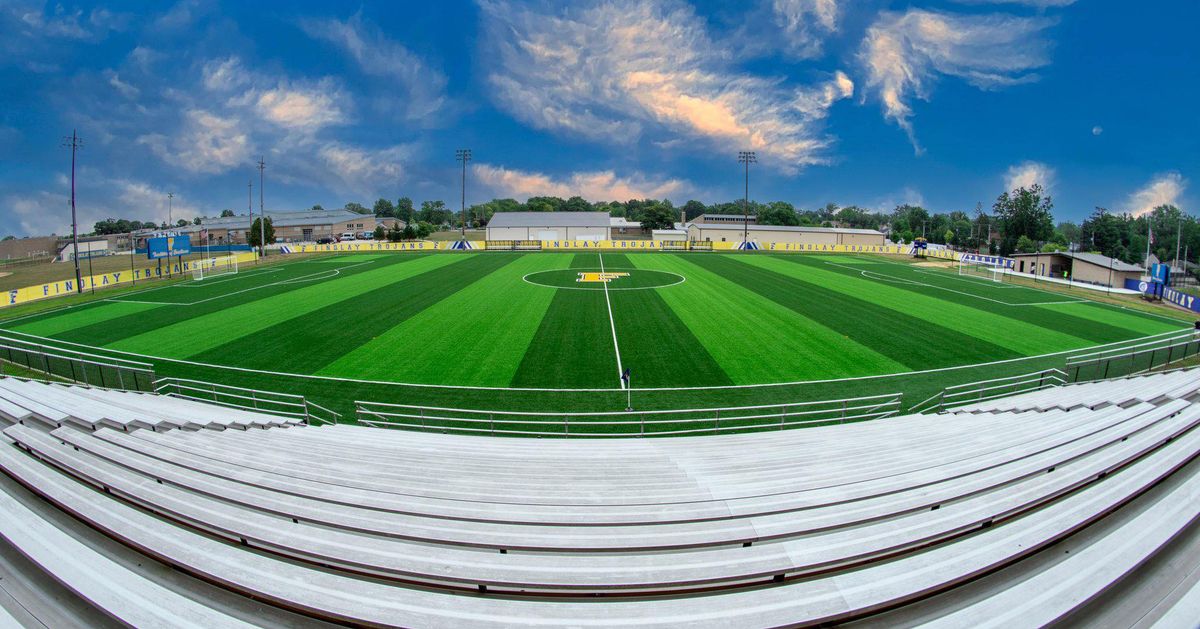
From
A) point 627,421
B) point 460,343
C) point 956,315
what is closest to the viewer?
point 627,421

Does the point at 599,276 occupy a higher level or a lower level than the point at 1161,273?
lower

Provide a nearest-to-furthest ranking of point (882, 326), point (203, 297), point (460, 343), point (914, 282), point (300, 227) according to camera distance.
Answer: point (460, 343) < point (882, 326) < point (203, 297) < point (914, 282) < point (300, 227)

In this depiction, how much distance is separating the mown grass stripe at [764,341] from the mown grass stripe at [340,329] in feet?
45.7

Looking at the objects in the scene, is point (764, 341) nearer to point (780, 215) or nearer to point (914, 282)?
point (914, 282)

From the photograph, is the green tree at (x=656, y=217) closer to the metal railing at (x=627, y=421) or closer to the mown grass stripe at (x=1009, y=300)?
the mown grass stripe at (x=1009, y=300)

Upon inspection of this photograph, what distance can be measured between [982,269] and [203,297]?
256 ft

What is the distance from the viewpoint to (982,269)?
2463 inches

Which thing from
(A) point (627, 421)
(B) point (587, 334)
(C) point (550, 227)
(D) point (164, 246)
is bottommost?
(A) point (627, 421)

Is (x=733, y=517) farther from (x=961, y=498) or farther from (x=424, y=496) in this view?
(x=424, y=496)

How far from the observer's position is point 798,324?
2944cm

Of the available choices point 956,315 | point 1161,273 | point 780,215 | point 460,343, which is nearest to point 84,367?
point 460,343

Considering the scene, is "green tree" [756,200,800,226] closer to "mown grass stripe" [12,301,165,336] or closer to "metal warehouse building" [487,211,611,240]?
"metal warehouse building" [487,211,611,240]

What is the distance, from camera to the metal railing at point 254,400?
1584 centimetres

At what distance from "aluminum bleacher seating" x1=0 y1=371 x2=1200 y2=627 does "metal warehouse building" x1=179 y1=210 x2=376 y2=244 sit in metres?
145
